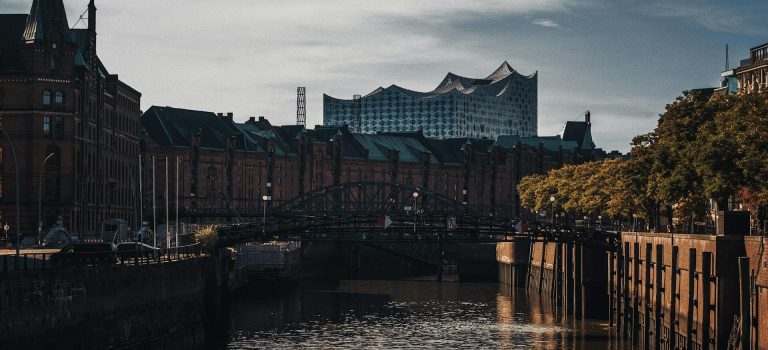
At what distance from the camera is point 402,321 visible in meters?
117

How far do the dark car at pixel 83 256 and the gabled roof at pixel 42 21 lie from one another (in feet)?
184

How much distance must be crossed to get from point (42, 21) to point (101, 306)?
73971 millimetres

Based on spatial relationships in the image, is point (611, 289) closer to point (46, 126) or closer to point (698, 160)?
point (698, 160)

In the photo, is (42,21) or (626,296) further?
(42,21)

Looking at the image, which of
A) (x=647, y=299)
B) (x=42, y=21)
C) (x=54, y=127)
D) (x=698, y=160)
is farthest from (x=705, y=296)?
(x=54, y=127)

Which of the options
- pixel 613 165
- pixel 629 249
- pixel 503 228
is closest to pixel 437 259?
pixel 613 165

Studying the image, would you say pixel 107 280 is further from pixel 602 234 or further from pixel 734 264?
pixel 602 234

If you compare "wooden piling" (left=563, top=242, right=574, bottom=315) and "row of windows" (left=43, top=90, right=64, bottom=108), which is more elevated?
"row of windows" (left=43, top=90, right=64, bottom=108)

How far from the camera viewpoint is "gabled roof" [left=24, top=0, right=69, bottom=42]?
14712 centimetres

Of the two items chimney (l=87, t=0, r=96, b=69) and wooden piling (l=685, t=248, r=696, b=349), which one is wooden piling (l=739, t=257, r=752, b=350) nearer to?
wooden piling (l=685, t=248, r=696, b=349)

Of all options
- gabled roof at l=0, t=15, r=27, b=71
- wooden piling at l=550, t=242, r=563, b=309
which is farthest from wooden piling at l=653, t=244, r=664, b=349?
gabled roof at l=0, t=15, r=27, b=71

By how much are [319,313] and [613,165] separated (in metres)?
38.9

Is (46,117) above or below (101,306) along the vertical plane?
above

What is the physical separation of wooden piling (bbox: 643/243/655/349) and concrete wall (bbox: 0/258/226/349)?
29.7 meters
